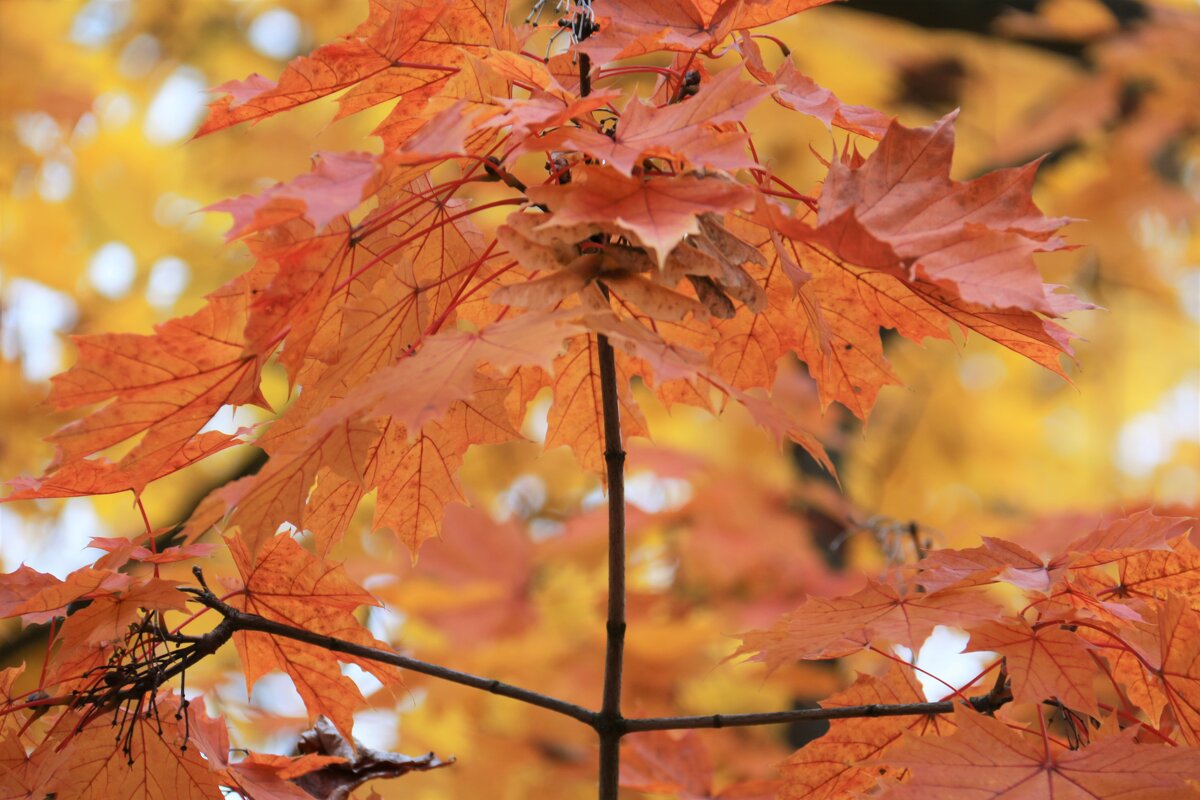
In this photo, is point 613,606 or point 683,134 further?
point 613,606

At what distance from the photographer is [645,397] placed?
357cm

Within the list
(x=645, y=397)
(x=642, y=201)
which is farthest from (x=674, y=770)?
(x=645, y=397)

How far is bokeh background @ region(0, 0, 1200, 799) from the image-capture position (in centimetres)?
259

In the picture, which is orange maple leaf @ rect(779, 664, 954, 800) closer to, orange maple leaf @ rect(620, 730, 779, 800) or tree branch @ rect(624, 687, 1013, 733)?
tree branch @ rect(624, 687, 1013, 733)

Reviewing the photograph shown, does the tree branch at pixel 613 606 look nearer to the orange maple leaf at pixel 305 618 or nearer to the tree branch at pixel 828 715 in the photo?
the tree branch at pixel 828 715

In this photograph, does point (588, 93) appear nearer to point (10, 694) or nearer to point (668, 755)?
point (10, 694)

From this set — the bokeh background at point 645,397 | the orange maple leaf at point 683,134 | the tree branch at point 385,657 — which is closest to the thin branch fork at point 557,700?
the tree branch at point 385,657

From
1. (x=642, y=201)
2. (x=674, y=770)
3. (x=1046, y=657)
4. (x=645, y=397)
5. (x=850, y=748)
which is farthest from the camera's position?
(x=645, y=397)

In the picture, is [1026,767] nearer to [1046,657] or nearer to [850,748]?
[1046,657]

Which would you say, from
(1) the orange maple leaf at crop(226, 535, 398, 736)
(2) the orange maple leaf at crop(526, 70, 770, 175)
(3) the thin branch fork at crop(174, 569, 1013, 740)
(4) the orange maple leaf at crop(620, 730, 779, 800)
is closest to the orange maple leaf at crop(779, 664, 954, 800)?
(3) the thin branch fork at crop(174, 569, 1013, 740)

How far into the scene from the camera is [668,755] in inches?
51.1

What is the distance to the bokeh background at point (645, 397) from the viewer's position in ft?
8.48

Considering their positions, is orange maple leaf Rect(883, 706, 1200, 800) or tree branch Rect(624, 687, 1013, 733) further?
tree branch Rect(624, 687, 1013, 733)

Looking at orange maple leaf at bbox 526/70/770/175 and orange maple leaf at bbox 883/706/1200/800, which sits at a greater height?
orange maple leaf at bbox 526/70/770/175
